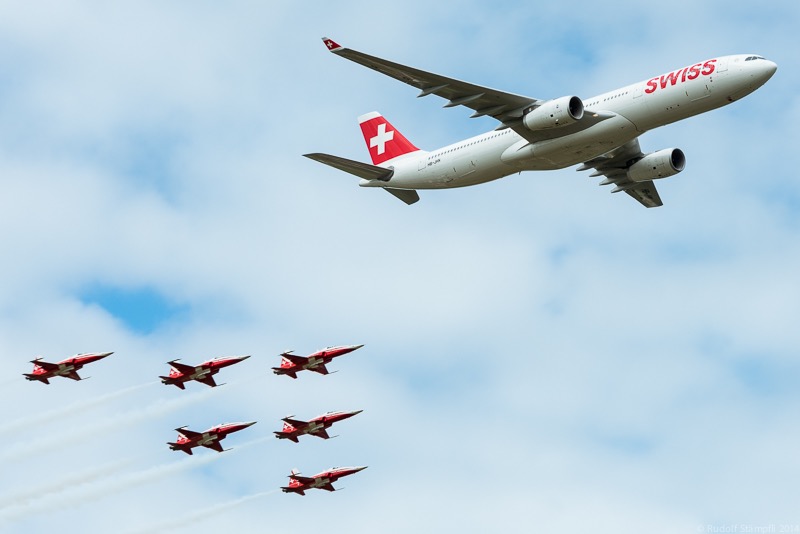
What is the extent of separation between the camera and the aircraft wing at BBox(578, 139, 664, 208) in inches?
3017

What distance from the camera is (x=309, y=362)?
75.2 metres

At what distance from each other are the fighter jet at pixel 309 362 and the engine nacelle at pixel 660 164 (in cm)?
1751

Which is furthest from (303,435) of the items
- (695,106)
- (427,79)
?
(695,106)

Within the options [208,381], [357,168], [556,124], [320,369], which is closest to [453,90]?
[556,124]

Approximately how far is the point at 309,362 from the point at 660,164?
2028 centimetres

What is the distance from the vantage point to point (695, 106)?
65938 mm

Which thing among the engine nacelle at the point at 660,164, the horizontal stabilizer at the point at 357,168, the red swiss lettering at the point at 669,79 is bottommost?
the engine nacelle at the point at 660,164

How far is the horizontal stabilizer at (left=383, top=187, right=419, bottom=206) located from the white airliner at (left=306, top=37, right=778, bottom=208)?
51 mm

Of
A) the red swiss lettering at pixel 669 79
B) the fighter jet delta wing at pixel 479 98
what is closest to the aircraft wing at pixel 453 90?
the fighter jet delta wing at pixel 479 98

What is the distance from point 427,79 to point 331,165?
8.96 meters

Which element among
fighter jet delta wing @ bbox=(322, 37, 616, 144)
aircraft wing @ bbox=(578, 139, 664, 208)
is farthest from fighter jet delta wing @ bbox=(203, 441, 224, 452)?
aircraft wing @ bbox=(578, 139, 664, 208)

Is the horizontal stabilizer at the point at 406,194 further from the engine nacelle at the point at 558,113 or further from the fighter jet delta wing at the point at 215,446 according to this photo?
the fighter jet delta wing at the point at 215,446

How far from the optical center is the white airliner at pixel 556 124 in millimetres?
65438

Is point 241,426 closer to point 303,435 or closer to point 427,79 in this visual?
point 303,435
